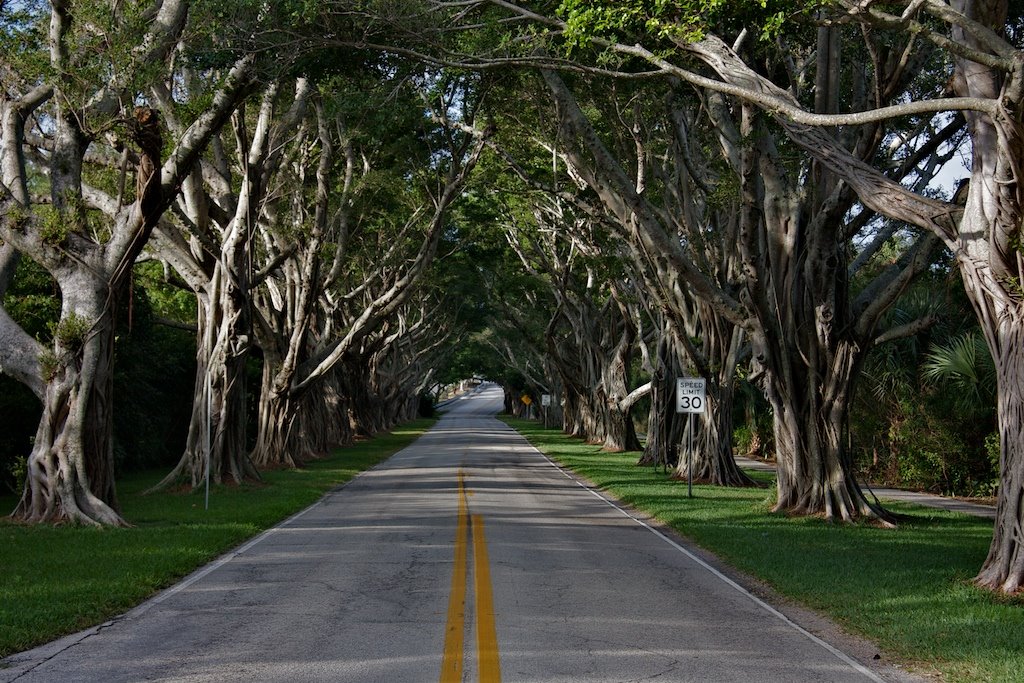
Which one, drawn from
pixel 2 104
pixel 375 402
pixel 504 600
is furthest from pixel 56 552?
pixel 375 402

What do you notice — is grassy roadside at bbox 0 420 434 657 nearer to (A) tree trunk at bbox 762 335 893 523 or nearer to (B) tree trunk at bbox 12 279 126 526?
(B) tree trunk at bbox 12 279 126 526

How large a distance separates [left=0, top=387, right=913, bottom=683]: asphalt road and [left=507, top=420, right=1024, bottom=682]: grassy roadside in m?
0.65

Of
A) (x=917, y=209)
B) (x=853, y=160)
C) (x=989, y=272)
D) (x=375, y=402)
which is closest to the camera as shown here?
(x=989, y=272)

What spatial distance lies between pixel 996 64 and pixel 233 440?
63.8 feet

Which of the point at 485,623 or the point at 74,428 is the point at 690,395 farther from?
the point at 485,623

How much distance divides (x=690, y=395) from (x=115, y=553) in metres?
13.2

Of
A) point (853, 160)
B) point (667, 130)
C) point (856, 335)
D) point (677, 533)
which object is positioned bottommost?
point (677, 533)

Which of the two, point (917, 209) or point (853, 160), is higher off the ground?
point (853, 160)

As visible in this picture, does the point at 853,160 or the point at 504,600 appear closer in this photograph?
the point at 504,600

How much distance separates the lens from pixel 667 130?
2430 cm

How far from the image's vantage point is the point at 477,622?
28.5ft

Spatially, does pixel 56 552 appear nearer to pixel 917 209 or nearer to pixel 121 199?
pixel 121 199

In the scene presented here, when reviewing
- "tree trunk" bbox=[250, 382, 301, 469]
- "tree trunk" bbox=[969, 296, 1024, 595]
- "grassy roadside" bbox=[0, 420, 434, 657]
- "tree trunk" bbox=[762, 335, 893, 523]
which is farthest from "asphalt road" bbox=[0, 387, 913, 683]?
"tree trunk" bbox=[250, 382, 301, 469]

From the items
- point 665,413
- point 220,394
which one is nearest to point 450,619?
point 220,394
